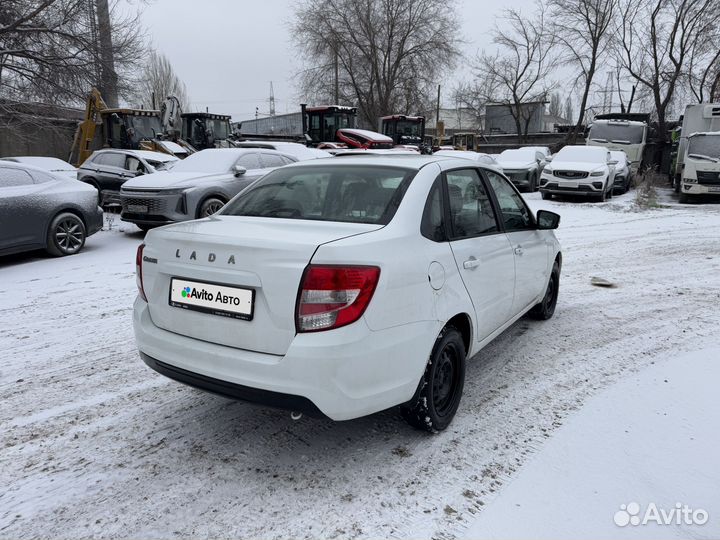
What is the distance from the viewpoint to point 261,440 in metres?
3.05

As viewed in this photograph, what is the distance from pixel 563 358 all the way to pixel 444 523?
237cm

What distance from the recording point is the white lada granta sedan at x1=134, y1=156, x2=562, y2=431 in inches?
95.7

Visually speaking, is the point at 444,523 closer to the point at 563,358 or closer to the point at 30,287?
the point at 563,358

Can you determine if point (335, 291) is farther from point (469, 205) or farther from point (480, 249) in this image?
point (469, 205)

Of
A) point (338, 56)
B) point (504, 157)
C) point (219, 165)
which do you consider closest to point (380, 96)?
point (338, 56)

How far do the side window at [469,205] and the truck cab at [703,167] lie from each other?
14852 mm

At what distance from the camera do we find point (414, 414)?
2984 millimetres

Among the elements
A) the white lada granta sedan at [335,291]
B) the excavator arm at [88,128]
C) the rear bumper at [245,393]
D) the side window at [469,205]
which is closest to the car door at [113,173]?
the excavator arm at [88,128]

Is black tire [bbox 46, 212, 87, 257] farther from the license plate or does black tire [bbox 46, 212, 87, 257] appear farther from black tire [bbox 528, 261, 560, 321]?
black tire [bbox 528, 261, 560, 321]

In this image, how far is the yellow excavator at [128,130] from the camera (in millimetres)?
17891

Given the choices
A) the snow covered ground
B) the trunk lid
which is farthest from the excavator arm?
the trunk lid

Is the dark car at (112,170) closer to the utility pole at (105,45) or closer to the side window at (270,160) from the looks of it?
the side window at (270,160)

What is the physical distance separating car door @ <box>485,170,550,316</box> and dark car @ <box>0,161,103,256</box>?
672 cm

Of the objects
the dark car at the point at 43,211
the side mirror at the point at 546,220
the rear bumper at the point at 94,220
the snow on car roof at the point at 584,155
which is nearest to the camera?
the side mirror at the point at 546,220
